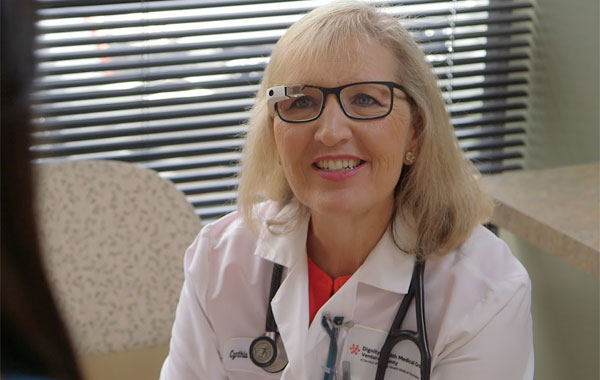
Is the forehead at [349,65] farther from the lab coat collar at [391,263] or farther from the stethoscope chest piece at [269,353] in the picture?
the stethoscope chest piece at [269,353]

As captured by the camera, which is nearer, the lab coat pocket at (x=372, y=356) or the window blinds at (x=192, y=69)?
the lab coat pocket at (x=372, y=356)

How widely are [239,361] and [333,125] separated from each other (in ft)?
1.70

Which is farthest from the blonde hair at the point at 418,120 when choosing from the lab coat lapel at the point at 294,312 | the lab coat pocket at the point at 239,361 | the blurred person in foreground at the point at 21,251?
the blurred person in foreground at the point at 21,251

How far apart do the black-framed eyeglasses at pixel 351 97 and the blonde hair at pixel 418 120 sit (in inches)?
1.6

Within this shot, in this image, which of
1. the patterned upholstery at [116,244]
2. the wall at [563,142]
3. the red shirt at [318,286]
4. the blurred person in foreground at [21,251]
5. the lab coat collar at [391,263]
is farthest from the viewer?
→ the wall at [563,142]

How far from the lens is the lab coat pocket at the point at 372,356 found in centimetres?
165

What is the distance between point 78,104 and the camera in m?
2.81

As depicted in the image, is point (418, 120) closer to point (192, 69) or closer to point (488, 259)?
point (488, 259)

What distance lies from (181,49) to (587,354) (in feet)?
5.15

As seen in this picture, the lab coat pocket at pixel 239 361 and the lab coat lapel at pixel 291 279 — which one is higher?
the lab coat lapel at pixel 291 279

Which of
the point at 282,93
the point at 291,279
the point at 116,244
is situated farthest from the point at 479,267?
the point at 116,244

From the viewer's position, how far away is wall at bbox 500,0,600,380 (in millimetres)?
2672

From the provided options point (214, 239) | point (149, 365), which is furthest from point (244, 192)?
point (149, 365)

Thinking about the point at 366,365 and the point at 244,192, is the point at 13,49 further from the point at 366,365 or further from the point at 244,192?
the point at 244,192
